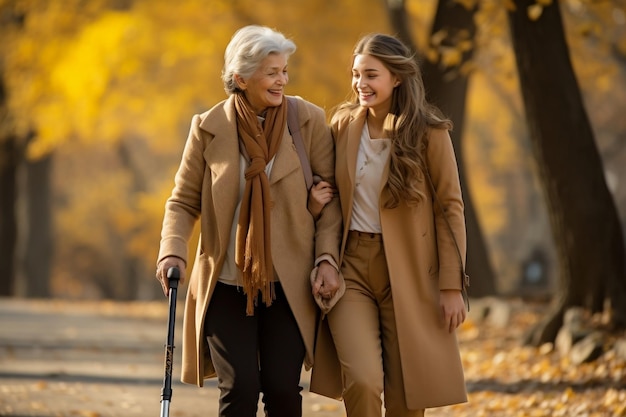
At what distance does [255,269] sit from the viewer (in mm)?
5629

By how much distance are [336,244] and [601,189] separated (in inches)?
246

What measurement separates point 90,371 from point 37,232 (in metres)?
17.8

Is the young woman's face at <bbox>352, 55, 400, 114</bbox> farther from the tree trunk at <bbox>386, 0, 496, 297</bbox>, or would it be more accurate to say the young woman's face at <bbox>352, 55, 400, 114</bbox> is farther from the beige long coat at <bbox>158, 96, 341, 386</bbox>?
the tree trunk at <bbox>386, 0, 496, 297</bbox>

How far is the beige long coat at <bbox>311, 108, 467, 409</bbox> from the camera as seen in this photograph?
586cm

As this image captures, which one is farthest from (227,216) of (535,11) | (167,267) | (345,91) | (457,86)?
(345,91)

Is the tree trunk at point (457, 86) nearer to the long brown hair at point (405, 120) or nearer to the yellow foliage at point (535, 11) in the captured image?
the yellow foliage at point (535, 11)

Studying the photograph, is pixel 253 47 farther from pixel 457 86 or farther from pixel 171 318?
pixel 457 86

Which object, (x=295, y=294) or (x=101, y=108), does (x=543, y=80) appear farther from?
(x=101, y=108)

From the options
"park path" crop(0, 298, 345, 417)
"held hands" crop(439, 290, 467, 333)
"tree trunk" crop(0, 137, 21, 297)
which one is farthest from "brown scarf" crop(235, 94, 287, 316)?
"tree trunk" crop(0, 137, 21, 297)

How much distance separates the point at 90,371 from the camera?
1170 centimetres

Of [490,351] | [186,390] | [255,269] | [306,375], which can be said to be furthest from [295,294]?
[490,351]

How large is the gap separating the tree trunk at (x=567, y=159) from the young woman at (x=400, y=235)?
5579 millimetres

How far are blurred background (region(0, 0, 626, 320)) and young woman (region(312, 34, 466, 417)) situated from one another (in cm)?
489

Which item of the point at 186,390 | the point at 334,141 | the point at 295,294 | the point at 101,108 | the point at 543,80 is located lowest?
the point at 186,390
